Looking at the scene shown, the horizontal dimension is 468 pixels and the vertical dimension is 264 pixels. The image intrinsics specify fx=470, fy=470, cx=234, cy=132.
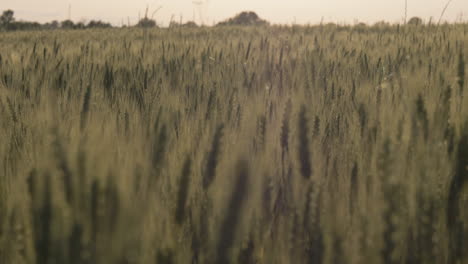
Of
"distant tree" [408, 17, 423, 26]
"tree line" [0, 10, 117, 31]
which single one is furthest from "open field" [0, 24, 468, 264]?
"tree line" [0, 10, 117, 31]

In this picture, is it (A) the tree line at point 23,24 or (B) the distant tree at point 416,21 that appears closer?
(B) the distant tree at point 416,21

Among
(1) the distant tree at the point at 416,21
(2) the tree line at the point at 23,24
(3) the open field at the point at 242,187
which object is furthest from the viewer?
(2) the tree line at the point at 23,24

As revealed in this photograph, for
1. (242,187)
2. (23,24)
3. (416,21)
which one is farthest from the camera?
(23,24)

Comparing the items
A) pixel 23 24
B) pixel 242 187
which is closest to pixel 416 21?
pixel 242 187

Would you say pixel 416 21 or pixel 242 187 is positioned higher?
pixel 416 21

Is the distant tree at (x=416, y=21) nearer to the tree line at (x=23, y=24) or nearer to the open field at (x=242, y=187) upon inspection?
the open field at (x=242, y=187)

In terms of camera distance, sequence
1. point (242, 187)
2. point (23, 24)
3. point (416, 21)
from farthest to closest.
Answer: point (23, 24), point (416, 21), point (242, 187)

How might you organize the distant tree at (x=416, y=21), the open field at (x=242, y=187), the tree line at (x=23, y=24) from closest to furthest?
the open field at (x=242, y=187)
the distant tree at (x=416, y=21)
the tree line at (x=23, y=24)

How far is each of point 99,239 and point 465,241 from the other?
45 cm

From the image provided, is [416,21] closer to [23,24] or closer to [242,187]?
[242,187]

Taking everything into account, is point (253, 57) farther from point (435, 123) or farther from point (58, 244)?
point (58, 244)

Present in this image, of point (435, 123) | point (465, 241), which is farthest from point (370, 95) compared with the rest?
point (465, 241)

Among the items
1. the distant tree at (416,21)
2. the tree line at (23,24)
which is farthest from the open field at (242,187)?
the tree line at (23,24)

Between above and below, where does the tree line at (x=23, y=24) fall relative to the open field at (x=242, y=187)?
above
